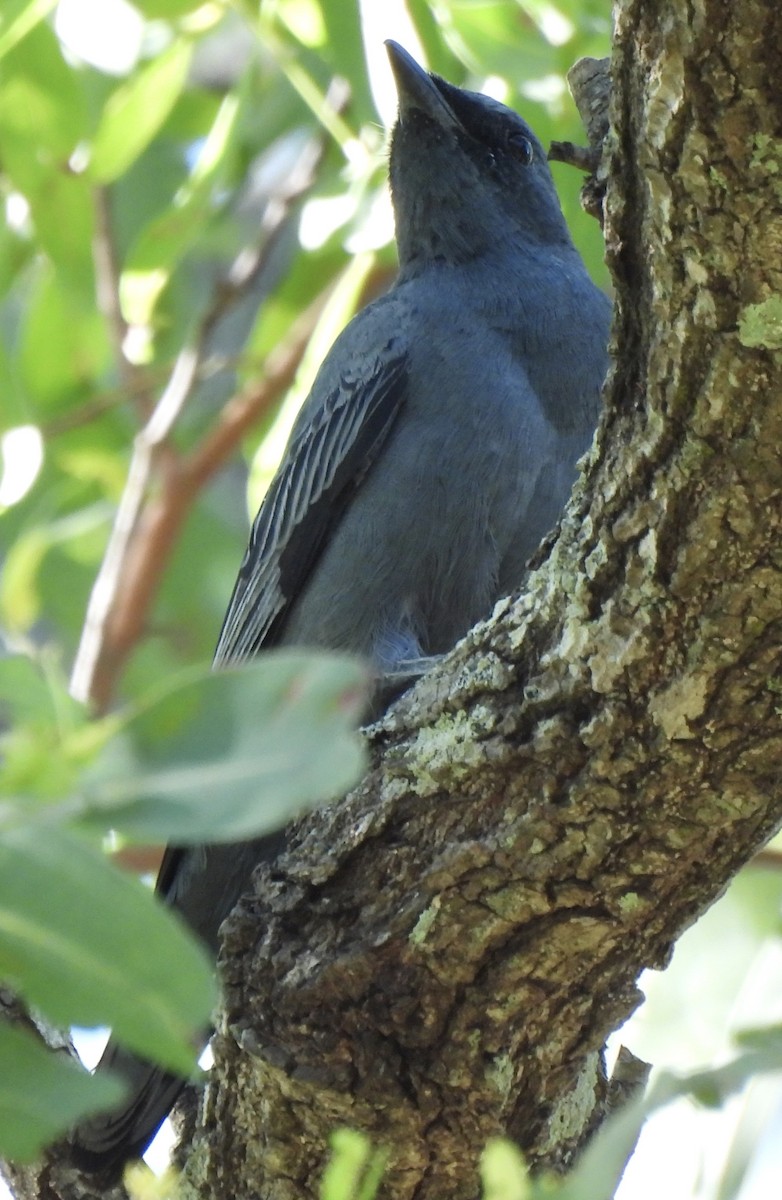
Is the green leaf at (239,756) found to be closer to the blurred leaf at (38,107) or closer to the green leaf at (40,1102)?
the green leaf at (40,1102)

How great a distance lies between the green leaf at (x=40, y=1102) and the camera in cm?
161

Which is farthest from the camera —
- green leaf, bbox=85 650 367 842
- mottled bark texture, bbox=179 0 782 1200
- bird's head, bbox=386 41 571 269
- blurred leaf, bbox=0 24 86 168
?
bird's head, bbox=386 41 571 269

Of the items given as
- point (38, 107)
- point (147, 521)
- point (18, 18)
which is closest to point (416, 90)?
point (38, 107)

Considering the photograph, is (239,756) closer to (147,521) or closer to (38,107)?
(38,107)

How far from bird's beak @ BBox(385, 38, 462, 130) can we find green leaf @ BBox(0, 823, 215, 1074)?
3748 mm

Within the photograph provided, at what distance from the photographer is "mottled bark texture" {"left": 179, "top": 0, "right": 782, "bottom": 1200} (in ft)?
7.77

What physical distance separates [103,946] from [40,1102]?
0.62 feet

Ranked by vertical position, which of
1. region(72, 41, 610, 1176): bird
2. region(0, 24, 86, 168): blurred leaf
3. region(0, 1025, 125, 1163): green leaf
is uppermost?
region(0, 24, 86, 168): blurred leaf

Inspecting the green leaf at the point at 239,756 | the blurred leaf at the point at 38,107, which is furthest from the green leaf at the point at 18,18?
the green leaf at the point at 239,756

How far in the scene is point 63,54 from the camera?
4301 millimetres

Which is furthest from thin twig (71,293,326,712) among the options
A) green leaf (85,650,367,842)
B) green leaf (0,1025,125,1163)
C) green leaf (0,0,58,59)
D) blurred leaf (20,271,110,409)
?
green leaf (85,650,367,842)

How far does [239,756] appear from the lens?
5.00 feet

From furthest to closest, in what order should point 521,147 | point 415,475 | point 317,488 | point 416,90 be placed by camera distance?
point 521,147 < point 416,90 < point 317,488 < point 415,475

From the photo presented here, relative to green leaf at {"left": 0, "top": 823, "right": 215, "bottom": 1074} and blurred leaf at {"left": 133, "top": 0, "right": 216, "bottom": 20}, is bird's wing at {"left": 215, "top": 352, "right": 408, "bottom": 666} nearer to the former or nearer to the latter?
blurred leaf at {"left": 133, "top": 0, "right": 216, "bottom": 20}
